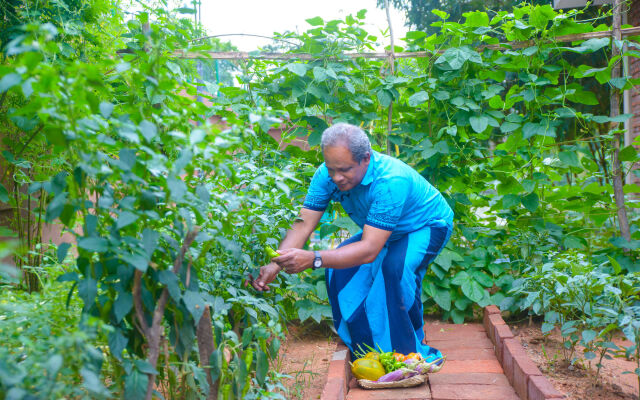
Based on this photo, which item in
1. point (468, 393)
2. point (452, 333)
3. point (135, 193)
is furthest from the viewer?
point (452, 333)

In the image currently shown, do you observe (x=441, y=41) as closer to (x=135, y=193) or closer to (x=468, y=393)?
(x=468, y=393)

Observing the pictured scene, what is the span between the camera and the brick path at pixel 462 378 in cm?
234

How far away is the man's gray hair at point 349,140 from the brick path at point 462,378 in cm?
112

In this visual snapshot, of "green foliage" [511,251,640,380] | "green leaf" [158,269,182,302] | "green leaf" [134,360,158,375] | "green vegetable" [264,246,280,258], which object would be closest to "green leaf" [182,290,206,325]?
"green leaf" [158,269,182,302]

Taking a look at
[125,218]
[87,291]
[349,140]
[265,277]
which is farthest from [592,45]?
[87,291]

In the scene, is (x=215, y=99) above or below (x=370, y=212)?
above

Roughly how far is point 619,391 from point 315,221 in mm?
1620

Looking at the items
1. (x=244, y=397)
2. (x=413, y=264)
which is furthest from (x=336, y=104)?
(x=244, y=397)

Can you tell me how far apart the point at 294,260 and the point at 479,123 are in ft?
6.15

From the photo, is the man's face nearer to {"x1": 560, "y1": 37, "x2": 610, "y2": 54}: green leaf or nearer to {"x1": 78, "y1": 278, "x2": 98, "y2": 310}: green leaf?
{"x1": 78, "y1": 278, "x2": 98, "y2": 310}: green leaf

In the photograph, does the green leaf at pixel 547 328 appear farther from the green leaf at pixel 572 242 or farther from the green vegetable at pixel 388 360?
the green leaf at pixel 572 242

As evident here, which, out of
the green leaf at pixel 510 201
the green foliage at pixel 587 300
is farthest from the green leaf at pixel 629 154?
the green foliage at pixel 587 300

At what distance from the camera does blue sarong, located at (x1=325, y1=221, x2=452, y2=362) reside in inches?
106

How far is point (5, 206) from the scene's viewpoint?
295 centimetres
